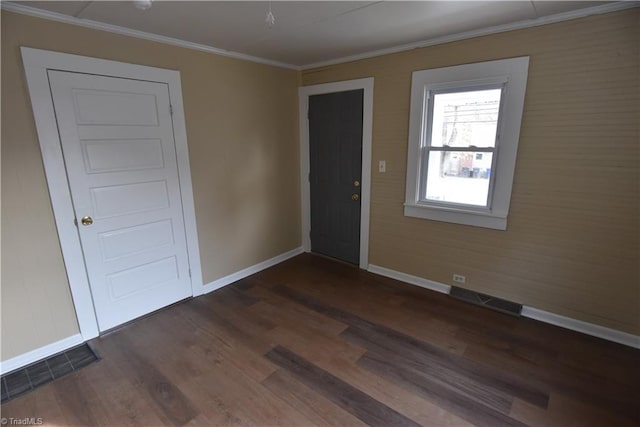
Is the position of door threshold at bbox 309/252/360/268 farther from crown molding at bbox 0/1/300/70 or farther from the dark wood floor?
crown molding at bbox 0/1/300/70

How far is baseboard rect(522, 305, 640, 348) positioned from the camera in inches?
89.8

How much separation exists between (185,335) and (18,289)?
3.79ft

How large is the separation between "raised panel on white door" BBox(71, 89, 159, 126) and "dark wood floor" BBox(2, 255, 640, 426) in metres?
1.70

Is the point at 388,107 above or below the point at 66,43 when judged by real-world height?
below

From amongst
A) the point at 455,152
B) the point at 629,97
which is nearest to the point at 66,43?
the point at 455,152

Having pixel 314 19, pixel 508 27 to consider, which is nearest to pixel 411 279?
pixel 508 27

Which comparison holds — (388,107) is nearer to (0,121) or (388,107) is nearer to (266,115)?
(266,115)

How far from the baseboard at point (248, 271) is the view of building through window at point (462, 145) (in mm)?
1964

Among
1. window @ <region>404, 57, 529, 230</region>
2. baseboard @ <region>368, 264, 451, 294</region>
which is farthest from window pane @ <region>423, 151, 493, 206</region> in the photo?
baseboard @ <region>368, 264, 451, 294</region>

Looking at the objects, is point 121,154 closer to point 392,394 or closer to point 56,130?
point 56,130

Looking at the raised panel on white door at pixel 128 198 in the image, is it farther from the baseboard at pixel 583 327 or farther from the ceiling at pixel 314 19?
the baseboard at pixel 583 327

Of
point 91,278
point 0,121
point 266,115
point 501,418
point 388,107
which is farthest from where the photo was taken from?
point 266,115

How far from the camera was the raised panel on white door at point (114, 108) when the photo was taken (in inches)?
87.4

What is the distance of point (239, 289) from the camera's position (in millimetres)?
3252
